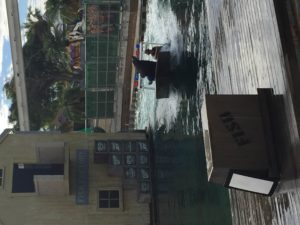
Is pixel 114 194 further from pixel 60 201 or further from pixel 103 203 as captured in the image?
pixel 60 201

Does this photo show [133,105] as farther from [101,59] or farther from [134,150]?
[134,150]

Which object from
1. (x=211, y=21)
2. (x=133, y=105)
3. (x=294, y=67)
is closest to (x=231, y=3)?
(x=211, y=21)

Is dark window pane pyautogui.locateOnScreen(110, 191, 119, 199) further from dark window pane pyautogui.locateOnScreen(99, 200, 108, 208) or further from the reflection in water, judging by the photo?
the reflection in water

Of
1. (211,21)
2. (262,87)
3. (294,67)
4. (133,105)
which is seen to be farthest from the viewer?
(133,105)

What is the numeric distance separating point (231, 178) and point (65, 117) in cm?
3114

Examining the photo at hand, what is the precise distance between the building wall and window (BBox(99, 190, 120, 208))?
173mm

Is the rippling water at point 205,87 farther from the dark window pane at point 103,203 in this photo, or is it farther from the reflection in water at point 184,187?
the dark window pane at point 103,203

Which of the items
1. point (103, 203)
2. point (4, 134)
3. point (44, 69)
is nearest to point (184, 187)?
point (103, 203)

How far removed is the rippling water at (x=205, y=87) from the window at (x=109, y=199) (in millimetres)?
1827

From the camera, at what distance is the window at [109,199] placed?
61.4 ft

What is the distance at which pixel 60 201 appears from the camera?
1844 centimetres

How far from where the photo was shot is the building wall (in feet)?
59.3

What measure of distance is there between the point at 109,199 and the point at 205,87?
7066mm

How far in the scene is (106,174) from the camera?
63.1 feet
